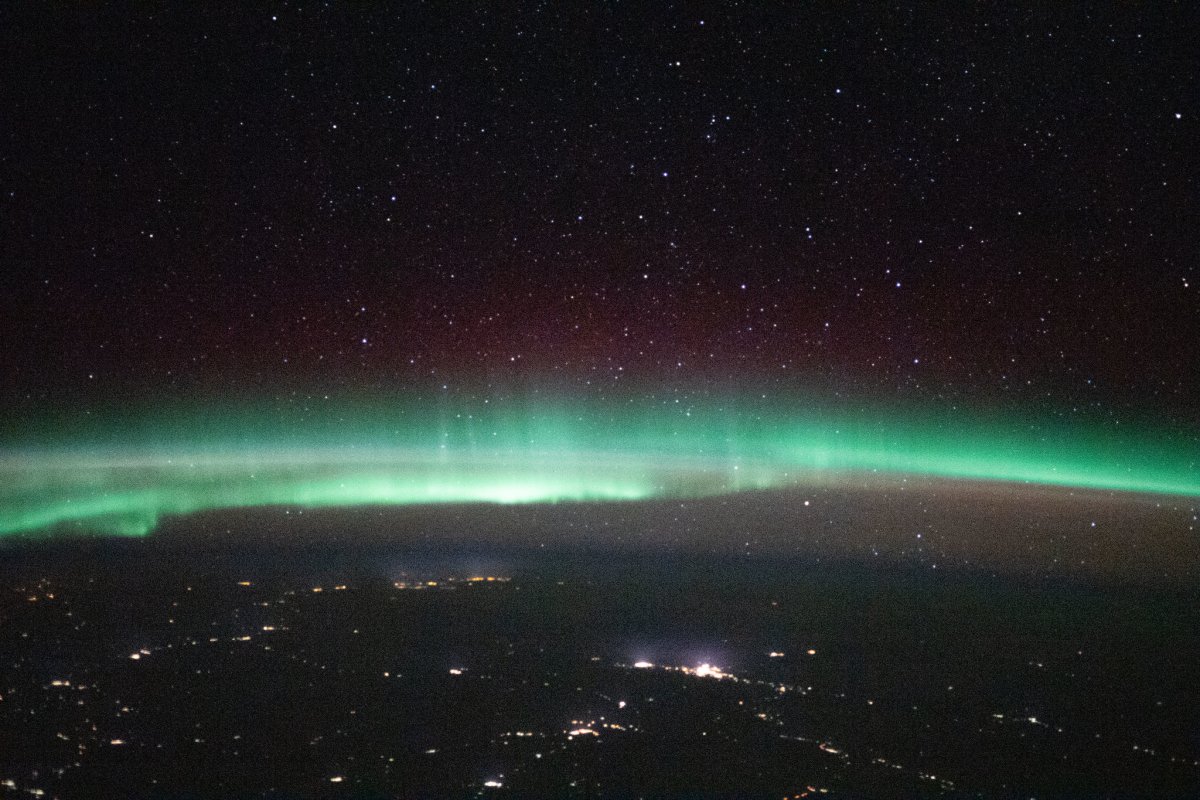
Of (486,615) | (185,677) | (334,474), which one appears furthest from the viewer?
(334,474)

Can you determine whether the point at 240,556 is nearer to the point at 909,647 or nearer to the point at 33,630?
the point at 33,630

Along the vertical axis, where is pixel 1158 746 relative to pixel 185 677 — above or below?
below

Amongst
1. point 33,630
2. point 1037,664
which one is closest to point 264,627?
point 33,630

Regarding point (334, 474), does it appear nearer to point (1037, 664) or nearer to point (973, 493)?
point (973, 493)

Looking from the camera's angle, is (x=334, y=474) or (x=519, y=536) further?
(x=334, y=474)

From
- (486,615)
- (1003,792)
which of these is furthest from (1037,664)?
(486,615)

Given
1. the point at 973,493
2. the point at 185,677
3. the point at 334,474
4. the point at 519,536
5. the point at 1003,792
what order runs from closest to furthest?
1. the point at 1003,792
2. the point at 185,677
3. the point at 519,536
4. the point at 973,493
5. the point at 334,474

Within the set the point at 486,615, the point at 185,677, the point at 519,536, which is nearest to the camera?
the point at 185,677

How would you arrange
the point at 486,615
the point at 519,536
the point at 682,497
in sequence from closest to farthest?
the point at 486,615
the point at 519,536
the point at 682,497

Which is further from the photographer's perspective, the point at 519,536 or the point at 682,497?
the point at 682,497
